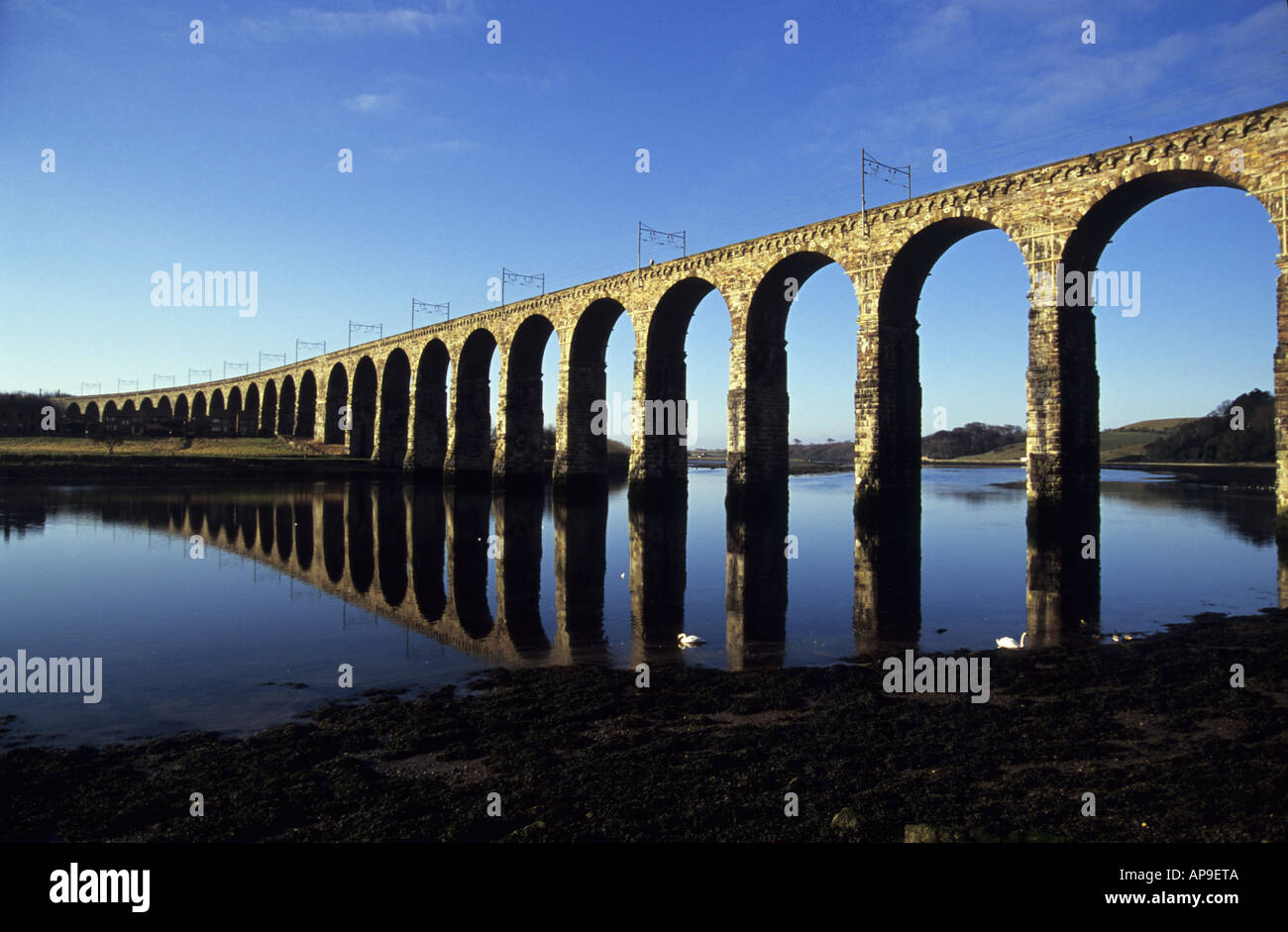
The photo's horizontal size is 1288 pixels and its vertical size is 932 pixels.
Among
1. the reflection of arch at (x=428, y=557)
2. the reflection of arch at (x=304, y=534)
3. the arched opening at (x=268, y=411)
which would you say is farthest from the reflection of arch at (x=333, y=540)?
the arched opening at (x=268, y=411)

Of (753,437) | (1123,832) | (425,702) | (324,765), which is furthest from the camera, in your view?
(753,437)

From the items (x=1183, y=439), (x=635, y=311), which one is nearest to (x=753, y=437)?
(x=635, y=311)

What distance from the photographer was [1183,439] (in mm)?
78938

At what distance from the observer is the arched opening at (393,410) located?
58.2 metres

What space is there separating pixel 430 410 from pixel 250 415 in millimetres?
44938

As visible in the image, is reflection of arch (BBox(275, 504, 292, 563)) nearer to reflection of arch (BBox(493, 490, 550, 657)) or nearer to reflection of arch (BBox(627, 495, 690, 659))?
reflection of arch (BBox(493, 490, 550, 657))

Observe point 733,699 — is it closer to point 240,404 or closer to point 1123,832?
point 1123,832

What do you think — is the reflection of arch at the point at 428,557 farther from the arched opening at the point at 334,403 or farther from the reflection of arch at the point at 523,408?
the arched opening at the point at 334,403

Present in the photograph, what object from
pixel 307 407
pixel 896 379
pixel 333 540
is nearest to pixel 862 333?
pixel 896 379

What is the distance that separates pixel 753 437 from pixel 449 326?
28.1 meters

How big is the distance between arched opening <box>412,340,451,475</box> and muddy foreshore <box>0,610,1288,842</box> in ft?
153

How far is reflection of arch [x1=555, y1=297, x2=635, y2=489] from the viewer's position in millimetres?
38156

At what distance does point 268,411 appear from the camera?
83125 mm

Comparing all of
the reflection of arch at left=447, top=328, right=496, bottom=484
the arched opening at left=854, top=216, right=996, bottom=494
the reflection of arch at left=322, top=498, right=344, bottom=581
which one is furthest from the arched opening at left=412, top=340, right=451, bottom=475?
the arched opening at left=854, top=216, right=996, bottom=494
